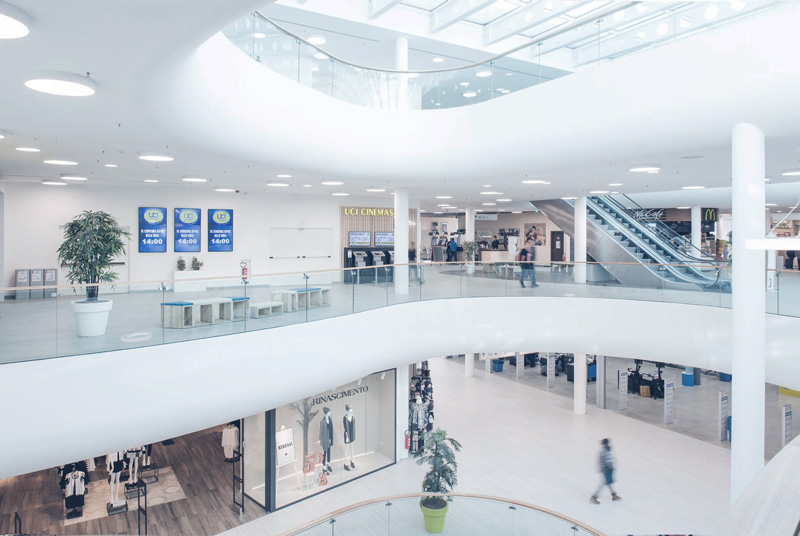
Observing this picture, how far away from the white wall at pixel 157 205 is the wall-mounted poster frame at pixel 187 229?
0.52 feet

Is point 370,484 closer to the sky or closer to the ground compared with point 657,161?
closer to the ground

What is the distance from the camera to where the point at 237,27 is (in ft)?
23.3

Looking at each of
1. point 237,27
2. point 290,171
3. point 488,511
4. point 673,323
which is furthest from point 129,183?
point 673,323

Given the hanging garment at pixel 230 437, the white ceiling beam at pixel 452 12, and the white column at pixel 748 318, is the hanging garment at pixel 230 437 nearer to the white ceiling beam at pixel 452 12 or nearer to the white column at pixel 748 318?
the white column at pixel 748 318

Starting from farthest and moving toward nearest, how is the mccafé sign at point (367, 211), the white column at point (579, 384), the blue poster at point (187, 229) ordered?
1. the mccafé sign at point (367, 211)
2. the white column at point (579, 384)
3. the blue poster at point (187, 229)

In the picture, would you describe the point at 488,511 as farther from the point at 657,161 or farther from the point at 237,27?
the point at 237,27

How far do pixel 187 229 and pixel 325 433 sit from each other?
25.1 feet

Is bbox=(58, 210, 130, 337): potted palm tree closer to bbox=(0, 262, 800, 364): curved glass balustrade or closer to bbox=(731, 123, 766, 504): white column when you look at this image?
bbox=(0, 262, 800, 364): curved glass balustrade

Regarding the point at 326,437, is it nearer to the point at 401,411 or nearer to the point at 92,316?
the point at 401,411

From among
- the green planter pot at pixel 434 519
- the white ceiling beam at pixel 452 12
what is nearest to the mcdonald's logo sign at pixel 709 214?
the white ceiling beam at pixel 452 12

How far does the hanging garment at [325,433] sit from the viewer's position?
12.2m

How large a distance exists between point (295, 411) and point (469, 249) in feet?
39.6

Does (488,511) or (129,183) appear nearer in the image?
(488,511)

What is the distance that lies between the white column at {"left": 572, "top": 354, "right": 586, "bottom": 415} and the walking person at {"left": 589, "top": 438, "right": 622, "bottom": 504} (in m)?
5.25
